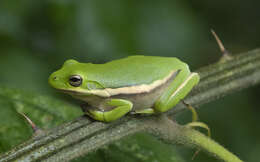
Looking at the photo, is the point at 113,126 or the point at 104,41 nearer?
the point at 113,126

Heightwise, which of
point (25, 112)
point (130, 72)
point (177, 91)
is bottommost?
point (25, 112)

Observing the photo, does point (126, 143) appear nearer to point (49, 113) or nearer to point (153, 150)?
point (153, 150)

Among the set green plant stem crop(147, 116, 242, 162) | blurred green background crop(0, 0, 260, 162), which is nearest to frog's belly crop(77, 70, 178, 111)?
green plant stem crop(147, 116, 242, 162)

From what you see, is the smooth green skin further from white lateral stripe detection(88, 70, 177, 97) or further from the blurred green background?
the blurred green background

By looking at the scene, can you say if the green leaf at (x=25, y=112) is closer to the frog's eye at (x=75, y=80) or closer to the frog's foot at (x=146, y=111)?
the frog's eye at (x=75, y=80)

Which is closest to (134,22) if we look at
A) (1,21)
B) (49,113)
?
(1,21)

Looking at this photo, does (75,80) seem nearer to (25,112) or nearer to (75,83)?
(75,83)

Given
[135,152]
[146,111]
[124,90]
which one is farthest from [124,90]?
[135,152]
